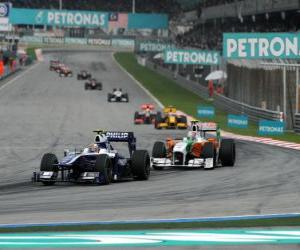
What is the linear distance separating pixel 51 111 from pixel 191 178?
28001 millimetres

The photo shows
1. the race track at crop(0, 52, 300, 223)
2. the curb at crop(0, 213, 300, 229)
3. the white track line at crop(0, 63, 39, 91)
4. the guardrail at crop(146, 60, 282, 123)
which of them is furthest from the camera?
the white track line at crop(0, 63, 39, 91)

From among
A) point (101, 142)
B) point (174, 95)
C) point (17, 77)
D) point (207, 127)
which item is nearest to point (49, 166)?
point (101, 142)

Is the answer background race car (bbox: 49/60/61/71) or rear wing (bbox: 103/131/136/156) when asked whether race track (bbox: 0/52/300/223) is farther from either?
background race car (bbox: 49/60/61/71)

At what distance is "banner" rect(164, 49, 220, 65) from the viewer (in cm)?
5762

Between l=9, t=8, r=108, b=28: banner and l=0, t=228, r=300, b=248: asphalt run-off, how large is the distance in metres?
93.2

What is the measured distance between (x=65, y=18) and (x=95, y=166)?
88137 mm

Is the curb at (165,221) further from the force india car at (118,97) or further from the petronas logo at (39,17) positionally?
the petronas logo at (39,17)

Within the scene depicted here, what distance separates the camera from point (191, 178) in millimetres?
17891

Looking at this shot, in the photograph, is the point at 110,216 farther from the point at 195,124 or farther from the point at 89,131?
the point at 89,131

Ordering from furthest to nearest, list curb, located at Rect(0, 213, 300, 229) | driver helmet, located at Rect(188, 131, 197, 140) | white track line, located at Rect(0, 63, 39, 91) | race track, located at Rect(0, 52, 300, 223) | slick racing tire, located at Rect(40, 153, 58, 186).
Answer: white track line, located at Rect(0, 63, 39, 91)
driver helmet, located at Rect(188, 131, 197, 140)
slick racing tire, located at Rect(40, 153, 58, 186)
race track, located at Rect(0, 52, 300, 223)
curb, located at Rect(0, 213, 300, 229)

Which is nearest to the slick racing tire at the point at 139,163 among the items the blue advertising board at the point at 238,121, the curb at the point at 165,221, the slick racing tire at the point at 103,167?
the slick racing tire at the point at 103,167

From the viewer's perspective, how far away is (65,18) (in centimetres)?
Result: 10306

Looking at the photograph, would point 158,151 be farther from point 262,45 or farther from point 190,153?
point 262,45

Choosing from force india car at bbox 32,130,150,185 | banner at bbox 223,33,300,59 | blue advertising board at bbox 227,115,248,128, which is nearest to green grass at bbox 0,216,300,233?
force india car at bbox 32,130,150,185
